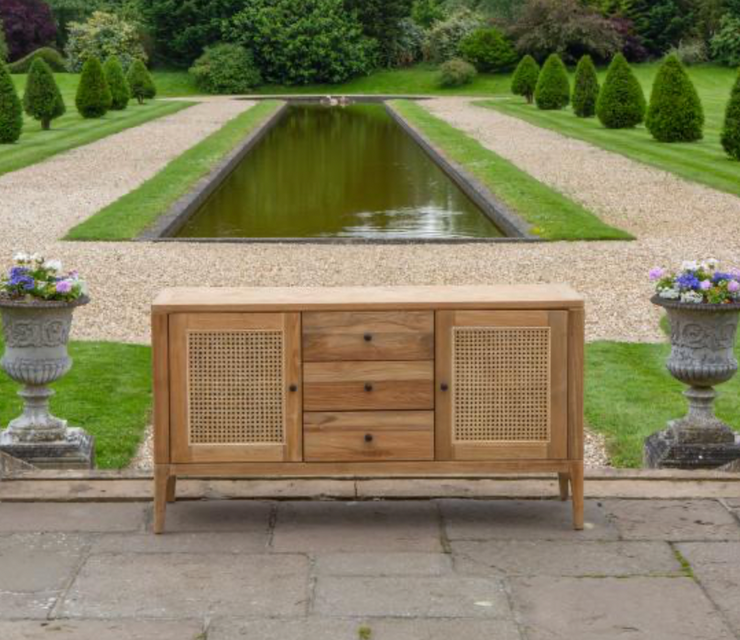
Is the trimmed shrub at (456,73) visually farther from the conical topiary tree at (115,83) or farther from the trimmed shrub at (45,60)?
the conical topiary tree at (115,83)

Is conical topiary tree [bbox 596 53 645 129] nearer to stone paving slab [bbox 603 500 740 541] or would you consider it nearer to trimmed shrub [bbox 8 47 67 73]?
stone paving slab [bbox 603 500 740 541]

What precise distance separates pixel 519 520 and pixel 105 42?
2022 inches

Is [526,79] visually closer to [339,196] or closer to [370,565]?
[339,196]

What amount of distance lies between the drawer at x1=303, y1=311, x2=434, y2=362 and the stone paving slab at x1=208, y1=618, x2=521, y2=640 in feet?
3.85

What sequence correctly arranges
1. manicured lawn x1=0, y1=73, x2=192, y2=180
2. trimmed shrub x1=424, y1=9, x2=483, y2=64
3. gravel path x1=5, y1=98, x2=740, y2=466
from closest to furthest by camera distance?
1. gravel path x1=5, y1=98, x2=740, y2=466
2. manicured lawn x1=0, y1=73, x2=192, y2=180
3. trimmed shrub x1=424, y1=9, x2=483, y2=64

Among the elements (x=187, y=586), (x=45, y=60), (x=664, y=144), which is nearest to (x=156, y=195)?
(x=664, y=144)

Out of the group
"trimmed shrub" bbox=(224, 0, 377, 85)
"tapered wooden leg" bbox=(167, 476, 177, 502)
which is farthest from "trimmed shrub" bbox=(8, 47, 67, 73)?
"tapered wooden leg" bbox=(167, 476, 177, 502)

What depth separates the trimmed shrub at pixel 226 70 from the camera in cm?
5234

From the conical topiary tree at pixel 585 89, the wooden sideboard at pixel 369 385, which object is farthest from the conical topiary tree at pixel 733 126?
the wooden sideboard at pixel 369 385

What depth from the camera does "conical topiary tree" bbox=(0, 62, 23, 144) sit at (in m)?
25.7

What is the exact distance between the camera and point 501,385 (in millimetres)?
4918

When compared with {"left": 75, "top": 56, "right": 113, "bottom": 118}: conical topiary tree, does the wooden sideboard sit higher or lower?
lower

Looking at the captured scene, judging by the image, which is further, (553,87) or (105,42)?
(105,42)

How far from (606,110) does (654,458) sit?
25328 millimetres
